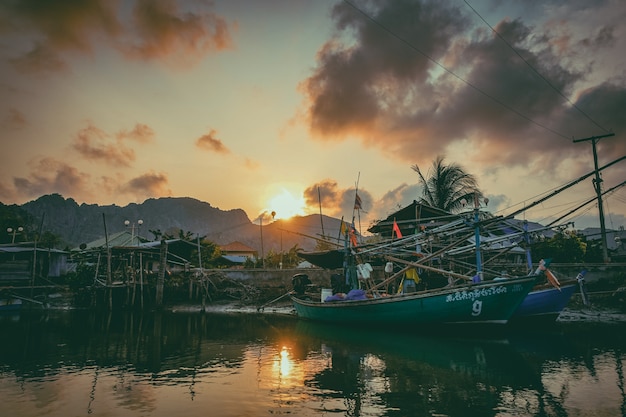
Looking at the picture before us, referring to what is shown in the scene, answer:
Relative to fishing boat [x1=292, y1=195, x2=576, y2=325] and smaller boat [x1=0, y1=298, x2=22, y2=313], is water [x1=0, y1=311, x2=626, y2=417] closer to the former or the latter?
fishing boat [x1=292, y1=195, x2=576, y2=325]

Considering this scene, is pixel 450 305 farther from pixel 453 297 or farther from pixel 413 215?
pixel 413 215

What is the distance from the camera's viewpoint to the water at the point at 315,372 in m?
7.57

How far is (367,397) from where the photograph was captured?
812 centimetres

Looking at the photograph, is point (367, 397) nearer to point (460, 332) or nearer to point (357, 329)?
point (460, 332)

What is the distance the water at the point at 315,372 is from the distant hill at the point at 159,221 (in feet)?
318

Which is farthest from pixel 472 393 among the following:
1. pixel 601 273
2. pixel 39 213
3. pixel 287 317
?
pixel 39 213

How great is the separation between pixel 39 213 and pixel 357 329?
156 m

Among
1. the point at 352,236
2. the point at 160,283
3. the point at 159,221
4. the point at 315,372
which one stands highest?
the point at 159,221

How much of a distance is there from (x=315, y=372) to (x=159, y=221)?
6914 inches

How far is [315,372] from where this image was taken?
10.5 m

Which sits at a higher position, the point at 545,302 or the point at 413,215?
the point at 413,215

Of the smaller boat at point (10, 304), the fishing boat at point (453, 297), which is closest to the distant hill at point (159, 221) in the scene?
the smaller boat at point (10, 304)

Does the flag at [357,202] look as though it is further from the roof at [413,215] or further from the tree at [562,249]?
the tree at [562,249]

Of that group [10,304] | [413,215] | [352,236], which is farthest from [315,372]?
[10,304]
